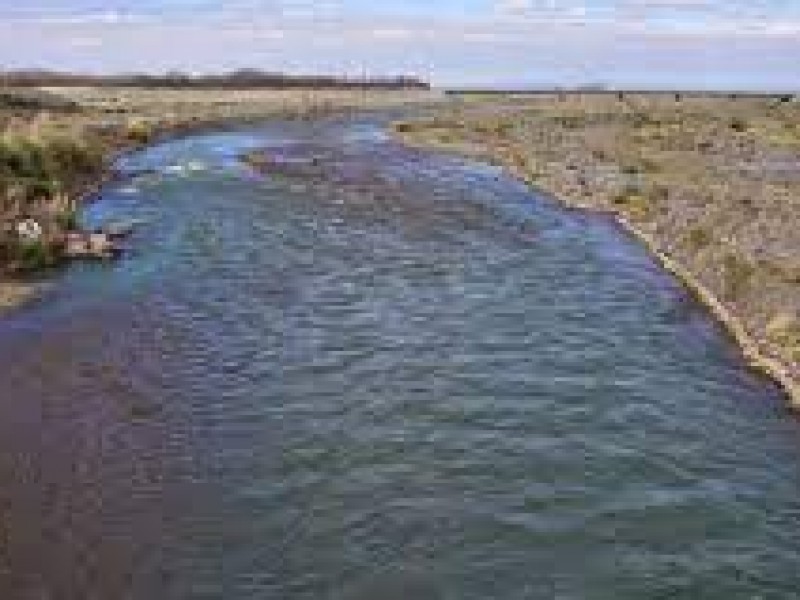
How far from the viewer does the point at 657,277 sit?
36625 mm

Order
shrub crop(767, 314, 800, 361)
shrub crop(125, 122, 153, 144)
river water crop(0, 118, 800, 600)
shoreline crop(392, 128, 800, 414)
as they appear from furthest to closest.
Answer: shrub crop(125, 122, 153, 144) < shrub crop(767, 314, 800, 361) < shoreline crop(392, 128, 800, 414) < river water crop(0, 118, 800, 600)

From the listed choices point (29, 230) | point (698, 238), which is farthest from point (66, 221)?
point (698, 238)

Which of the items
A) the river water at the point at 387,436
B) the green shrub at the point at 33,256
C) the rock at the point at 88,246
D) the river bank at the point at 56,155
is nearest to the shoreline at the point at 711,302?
the river water at the point at 387,436

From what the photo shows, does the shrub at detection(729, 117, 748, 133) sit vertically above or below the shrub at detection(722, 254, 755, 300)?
above

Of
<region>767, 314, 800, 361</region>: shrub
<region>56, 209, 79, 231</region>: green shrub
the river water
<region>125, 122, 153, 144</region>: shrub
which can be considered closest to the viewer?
the river water

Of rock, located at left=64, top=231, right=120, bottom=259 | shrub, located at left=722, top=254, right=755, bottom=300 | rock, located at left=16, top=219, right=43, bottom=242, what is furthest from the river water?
rock, located at left=16, top=219, right=43, bottom=242

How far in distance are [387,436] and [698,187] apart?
1403 inches

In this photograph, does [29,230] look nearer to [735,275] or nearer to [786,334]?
[735,275]

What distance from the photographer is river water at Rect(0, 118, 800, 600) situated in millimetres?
16984

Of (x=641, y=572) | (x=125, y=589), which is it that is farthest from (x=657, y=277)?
(x=125, y=589)

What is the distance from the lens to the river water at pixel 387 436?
17.0m

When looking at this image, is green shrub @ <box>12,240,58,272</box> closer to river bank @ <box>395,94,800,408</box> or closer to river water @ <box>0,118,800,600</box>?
river water @ <box>0,118,800,600</box>

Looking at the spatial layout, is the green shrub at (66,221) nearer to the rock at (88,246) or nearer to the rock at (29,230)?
the rock at (88,246)

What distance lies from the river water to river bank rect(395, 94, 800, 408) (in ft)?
3.72
